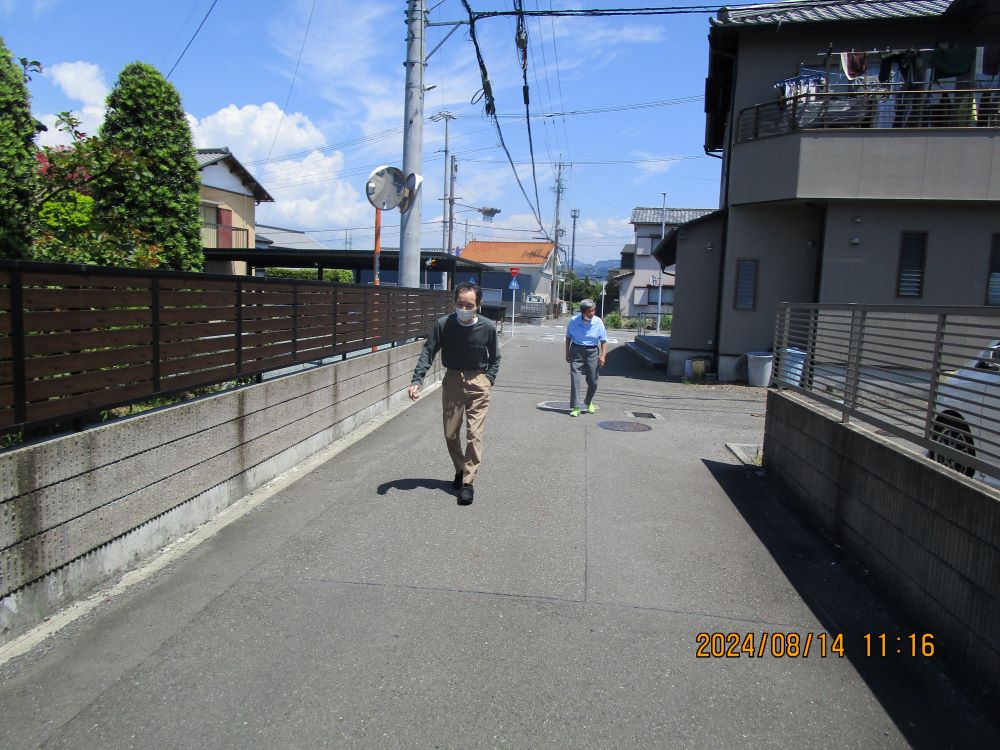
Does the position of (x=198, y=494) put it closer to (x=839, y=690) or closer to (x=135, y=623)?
(x=135, y=623)

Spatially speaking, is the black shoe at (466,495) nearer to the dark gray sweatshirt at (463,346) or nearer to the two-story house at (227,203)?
the dark gray sweatshirt at (463,346)

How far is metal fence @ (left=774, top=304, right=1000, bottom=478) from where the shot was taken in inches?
163

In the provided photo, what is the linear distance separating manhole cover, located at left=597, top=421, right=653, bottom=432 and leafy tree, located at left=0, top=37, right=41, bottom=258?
6.95 meters

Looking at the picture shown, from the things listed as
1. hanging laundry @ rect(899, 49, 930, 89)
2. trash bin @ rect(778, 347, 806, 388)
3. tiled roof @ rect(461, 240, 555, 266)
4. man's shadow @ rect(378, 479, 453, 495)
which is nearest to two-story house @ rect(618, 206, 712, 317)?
tiled roof @ rect(461, 240, 555, 266)

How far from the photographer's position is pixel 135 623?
3785mm

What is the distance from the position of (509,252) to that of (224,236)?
48.0m

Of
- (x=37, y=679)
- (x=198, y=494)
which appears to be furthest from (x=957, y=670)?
(x=198, y=494)

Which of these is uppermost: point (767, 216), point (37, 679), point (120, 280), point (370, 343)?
point (767, 216)

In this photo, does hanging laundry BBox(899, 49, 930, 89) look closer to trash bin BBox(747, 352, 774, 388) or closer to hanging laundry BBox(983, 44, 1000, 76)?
hanging laundry BBox(983, 44, 1000, 76)

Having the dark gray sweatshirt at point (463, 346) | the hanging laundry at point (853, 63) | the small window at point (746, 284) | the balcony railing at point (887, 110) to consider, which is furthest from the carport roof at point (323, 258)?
the dark gray sweatshirt at point (463, 346)

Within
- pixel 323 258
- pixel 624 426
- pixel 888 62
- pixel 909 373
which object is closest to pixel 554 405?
pixel 624 426

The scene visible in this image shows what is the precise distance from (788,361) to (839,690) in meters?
4.83

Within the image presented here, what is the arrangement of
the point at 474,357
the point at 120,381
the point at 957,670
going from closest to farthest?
the point at 957,670 < the point at 120,381 < the point at 474,357

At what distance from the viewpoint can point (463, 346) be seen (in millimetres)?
6113
